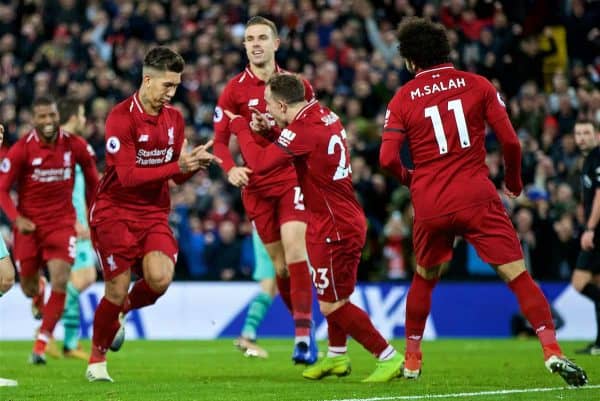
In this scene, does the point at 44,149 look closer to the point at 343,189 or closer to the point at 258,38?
the point at 258,38

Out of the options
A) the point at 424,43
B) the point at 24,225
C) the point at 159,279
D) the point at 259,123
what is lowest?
the point at 159,279

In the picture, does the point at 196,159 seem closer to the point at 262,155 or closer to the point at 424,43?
the point at 262,155

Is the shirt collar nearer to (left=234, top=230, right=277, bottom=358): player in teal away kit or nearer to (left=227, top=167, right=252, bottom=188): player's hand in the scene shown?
(left=227, top=167, right=252, bottom=188): player's hand

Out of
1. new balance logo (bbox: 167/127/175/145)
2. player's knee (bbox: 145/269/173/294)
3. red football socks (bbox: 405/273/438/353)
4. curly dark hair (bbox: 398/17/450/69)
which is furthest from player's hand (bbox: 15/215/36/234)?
curly dark hair (bbox: 398/17/450/69)

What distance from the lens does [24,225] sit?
1297cm

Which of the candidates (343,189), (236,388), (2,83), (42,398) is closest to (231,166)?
(343,189)

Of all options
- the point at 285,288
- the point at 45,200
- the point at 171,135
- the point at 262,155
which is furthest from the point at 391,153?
the point at 45,200

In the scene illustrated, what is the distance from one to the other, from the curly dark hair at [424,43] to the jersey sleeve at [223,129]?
216 cm

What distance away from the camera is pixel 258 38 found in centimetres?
1166

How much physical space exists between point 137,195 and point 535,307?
3.38m

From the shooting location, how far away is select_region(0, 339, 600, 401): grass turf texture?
8.91 metres

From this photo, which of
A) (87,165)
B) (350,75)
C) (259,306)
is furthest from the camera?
(350,75)

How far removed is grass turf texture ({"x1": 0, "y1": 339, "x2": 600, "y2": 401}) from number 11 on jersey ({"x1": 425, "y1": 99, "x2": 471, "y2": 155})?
1749 millimetres

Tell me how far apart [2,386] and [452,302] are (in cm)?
975
